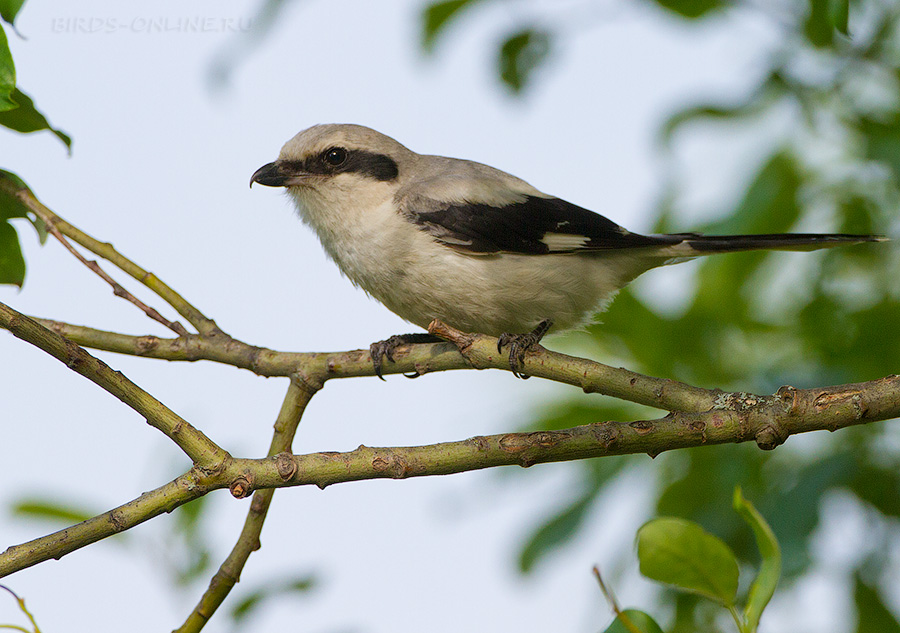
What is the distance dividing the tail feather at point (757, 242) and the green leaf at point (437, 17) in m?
1.35

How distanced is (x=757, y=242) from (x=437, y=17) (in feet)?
5.61

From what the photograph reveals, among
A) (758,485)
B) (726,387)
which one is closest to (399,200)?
(726,387)

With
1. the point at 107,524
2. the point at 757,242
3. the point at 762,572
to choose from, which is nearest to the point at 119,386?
the point at 107,524

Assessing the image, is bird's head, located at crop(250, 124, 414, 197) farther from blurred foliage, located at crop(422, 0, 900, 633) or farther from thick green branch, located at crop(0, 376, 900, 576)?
thick green branch, located at crop(0, 376, 900, 576)

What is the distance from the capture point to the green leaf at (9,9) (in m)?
2.19

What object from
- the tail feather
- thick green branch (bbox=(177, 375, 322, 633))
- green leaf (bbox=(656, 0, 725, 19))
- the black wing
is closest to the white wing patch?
the black wing

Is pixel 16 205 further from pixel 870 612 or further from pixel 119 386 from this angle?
pixel 870 612

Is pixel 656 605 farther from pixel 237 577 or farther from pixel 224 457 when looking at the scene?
pixel 224 457

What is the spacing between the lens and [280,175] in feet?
13.2

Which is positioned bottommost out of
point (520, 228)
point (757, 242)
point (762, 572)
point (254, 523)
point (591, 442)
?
point (762, 572)

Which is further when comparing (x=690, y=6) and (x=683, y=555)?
(x=690, y=6)

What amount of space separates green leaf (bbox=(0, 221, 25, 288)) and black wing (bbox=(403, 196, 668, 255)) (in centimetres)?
157

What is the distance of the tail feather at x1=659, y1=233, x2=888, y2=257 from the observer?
3199 mm

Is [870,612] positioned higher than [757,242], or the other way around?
[757,242]
